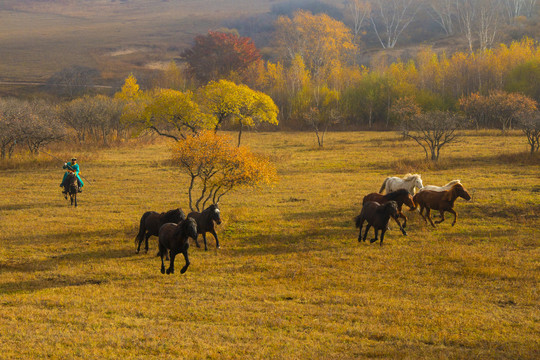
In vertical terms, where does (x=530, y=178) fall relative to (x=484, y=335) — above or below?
above

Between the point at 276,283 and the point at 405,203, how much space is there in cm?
690

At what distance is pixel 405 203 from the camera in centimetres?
1723

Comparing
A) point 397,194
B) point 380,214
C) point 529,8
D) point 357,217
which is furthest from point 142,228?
point 529,8

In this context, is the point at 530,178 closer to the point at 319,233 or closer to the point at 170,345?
the point at 319,233

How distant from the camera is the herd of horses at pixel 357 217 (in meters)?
11.8

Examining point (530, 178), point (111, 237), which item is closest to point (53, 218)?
point (111, 237)

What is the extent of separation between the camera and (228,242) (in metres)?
17.2

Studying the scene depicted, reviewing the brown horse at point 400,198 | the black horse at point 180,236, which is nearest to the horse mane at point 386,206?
the brown horse at point 400,198

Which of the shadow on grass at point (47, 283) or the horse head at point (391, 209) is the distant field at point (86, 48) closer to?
the shadow on grass at point (47, 283)

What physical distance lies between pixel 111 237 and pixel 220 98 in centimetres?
2019

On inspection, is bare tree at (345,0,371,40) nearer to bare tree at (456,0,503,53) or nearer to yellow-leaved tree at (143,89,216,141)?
bare tree at (456,0,503,53)

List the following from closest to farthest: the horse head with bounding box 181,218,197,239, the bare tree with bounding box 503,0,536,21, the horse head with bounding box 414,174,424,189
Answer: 1. the horse head with bounding box 181,218,197,239
2. the horse head with bounding box 414,174,424,189
3. the bare tree with bounding box 503,0,536,21

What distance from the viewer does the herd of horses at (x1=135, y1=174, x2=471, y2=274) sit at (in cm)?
1178

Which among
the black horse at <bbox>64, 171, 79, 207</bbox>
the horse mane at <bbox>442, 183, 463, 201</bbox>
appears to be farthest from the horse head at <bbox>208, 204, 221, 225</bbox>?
the black horse at <bbox>64, 171, 79, 207</bbox>
